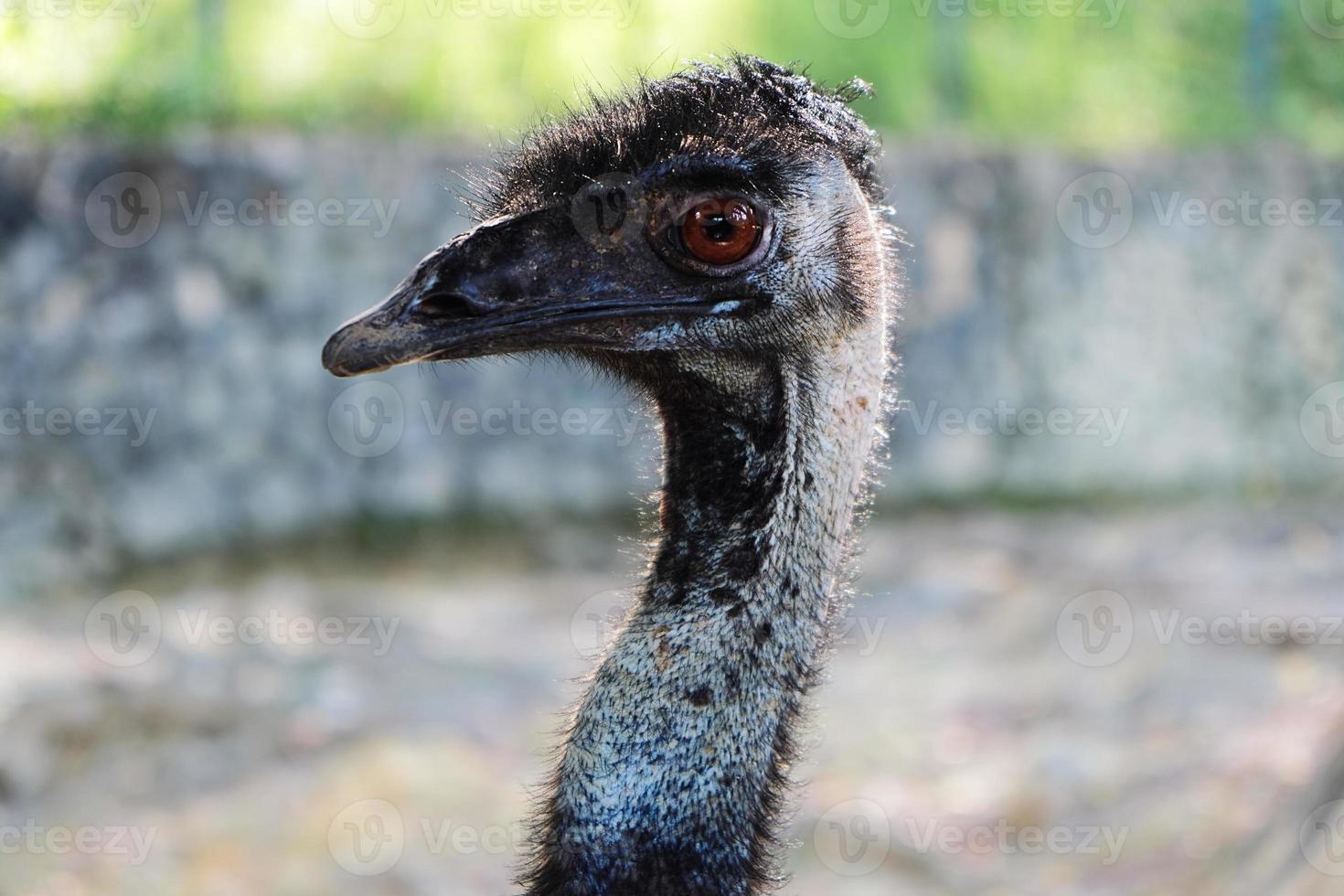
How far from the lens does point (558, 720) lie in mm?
5875

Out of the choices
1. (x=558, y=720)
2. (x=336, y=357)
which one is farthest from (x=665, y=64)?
(x=336, y=357)

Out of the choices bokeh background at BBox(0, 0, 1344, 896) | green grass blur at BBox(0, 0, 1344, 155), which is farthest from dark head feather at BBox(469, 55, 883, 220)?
green grass blur at BBox(0, 0, 1344, 155)

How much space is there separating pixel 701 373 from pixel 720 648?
0.38 meters

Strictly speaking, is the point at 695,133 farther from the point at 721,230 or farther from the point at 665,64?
the point at 665,64

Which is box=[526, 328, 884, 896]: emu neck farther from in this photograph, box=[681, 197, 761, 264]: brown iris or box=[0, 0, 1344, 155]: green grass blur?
box=[0, 0, 1344, 155]: green grass blur

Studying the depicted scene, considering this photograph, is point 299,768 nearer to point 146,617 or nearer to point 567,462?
point 146,617

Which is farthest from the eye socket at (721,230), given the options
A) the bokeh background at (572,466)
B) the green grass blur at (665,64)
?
the green grass blur at (665,64)

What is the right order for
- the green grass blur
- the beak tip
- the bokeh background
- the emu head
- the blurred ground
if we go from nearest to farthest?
the beak tip → the emu head → the blurred ground → the bokeh background → the green grass blur

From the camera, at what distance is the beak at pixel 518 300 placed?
212 centimetres

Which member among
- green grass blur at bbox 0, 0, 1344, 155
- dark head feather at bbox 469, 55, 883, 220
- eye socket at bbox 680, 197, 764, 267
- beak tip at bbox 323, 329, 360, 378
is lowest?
beak tip at bbox 323, 329, 360, 378

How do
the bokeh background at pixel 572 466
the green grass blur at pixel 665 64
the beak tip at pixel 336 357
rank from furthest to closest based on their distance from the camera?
the green grass blur at pixel 665 64
the bokeh background at pixel 572 466
the beak tip at pixel 336 357

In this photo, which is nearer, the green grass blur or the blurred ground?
the blurred ground

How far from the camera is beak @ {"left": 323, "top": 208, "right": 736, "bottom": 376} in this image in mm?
2121

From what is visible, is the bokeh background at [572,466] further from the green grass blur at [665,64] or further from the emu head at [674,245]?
the emu head at [674,245]
